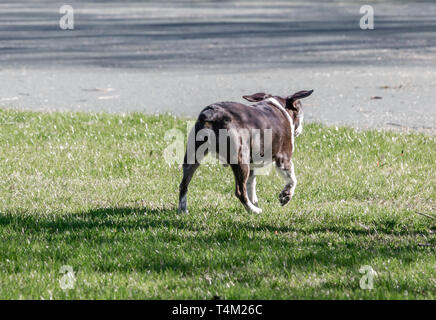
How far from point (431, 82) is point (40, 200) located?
701 centimetres

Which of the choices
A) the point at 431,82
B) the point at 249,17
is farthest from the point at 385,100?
the point at 249,17

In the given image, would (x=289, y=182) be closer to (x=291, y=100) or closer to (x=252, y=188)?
(x=252, y=188)

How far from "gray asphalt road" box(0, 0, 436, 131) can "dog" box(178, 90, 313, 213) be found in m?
3.38

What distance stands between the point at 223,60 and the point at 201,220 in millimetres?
7748

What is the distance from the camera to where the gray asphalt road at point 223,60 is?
10742mm

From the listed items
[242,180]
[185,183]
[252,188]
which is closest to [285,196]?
[252,188]

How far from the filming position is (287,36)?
52.2 feet

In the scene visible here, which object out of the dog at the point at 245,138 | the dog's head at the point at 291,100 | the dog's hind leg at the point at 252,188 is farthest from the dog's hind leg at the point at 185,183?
the dog's head at the point at 291,100

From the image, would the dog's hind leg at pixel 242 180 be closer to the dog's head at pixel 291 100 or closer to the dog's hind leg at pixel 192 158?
the dog's hind leg at pixel 192 158

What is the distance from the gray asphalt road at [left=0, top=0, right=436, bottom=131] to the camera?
1074 centimetres

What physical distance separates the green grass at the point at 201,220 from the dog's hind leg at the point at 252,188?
0.10m

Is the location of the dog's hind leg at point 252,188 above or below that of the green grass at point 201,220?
above

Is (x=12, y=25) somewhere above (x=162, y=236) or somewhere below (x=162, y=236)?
above

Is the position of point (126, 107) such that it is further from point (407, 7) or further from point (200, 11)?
point (407, 7)
